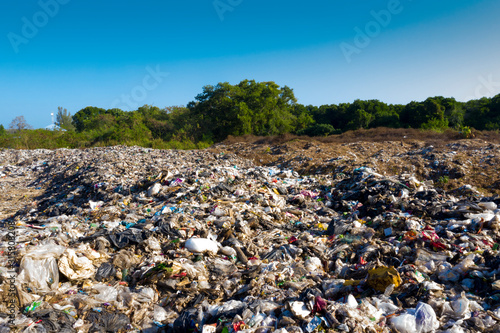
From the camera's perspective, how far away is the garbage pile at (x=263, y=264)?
2.11 meters

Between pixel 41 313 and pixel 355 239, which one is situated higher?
pixel 41 313

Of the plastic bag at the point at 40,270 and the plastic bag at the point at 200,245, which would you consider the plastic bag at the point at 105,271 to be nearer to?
the plastic bag at the point at 40,270

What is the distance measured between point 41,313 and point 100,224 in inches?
89.8

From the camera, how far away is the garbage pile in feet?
6.91

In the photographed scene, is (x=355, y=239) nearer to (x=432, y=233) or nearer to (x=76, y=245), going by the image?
(x=432, y=233)

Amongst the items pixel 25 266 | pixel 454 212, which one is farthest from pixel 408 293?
pixel 25 266

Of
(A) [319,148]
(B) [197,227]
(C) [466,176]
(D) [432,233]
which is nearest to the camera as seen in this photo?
(D) [432,233]

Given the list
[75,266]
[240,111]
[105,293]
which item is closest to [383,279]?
[105,293]

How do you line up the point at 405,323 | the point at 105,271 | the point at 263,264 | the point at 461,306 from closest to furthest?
the point at 405,323
the point at 461,306
the point at 105,271
the point at 263,264

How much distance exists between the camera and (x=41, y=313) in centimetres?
210

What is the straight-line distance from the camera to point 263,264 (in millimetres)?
3174
